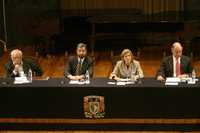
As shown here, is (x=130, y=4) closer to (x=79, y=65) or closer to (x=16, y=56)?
(x=79, y=65)

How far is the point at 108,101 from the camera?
8.06 m

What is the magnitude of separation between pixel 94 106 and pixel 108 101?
221 millimetres

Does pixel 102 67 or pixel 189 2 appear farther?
pixel 189 2

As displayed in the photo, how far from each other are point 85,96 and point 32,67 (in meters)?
1.60

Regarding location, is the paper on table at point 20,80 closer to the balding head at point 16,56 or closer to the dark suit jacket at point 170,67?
the balding head at point 16,56

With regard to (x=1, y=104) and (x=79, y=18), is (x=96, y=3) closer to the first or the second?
(x=79, y=18)

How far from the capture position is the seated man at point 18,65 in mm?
8875

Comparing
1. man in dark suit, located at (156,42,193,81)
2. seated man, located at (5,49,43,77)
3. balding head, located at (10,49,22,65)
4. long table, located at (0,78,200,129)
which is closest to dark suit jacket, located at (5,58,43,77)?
seated man, located at (5,49,43,77)

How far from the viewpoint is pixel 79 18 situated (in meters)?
13.5

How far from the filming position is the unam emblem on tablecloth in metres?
8.05

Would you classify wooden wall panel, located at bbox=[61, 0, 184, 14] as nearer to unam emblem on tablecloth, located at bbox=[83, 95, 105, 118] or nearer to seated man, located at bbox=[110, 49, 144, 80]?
seated man, located at bbox=[110, 49, 144, 80]

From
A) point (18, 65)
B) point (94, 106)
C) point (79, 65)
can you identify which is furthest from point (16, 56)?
point (94, 106)

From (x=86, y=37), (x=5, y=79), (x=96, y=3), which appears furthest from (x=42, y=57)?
(x=5, y=79)

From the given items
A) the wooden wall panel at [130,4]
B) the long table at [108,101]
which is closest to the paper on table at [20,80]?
the long table at [108,101]
